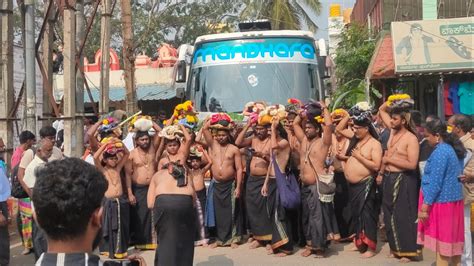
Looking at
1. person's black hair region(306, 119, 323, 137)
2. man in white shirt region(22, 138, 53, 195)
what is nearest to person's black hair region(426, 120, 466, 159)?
person's black hair region(306, 119, 323, 137)

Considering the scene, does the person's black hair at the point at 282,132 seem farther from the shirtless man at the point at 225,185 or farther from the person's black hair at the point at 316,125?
the shirtless man at the point at 225,185

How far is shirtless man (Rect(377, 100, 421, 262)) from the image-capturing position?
7.21 metres

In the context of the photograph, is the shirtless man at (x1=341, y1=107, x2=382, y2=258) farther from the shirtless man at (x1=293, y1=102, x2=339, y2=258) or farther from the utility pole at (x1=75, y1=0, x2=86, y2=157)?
the utility pole at (x1=75, y1=0, x2=86, y2=157)

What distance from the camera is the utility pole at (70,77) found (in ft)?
32.9

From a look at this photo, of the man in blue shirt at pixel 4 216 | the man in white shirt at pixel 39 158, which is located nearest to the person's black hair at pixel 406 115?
the man in white shirt at pixel 39 158

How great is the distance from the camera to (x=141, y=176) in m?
8.09

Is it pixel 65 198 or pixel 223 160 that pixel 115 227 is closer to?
pixel 223 160

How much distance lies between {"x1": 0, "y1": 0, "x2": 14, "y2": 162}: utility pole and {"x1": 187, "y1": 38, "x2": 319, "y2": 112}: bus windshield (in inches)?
118

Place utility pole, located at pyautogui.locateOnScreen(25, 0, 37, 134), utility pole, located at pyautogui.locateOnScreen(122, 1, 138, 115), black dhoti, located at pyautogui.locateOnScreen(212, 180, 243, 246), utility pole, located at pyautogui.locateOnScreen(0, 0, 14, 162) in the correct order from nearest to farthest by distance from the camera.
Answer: black dhoti, located at pyautogui.locateOnScreen(212, 180, 243, 246) → utility pole, located at pyautogui.locateOnScreen(25, 0, 37, 134) → utility pole, located at pyautogui.locateOnScreen(0, 0, 14, 162) → utility pole, located at pyautogui.locateOnScreen(122, 1, 138, 115)

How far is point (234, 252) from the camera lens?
326 inches

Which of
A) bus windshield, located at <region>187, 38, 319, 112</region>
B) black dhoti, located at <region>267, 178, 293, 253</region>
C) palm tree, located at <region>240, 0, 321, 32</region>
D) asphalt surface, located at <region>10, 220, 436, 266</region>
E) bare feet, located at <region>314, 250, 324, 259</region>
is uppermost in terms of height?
palm tree, located at <region>240, 0, 321, 32</region>

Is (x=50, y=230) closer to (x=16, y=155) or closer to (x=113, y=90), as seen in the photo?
(x=16, y=155)

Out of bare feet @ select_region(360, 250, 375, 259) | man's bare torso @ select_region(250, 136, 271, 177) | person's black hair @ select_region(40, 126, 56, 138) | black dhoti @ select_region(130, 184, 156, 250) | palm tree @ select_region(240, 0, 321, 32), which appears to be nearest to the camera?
person's black hair @ select_region(40, 126, 56, 138)

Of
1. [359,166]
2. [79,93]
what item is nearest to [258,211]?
[359,166]
